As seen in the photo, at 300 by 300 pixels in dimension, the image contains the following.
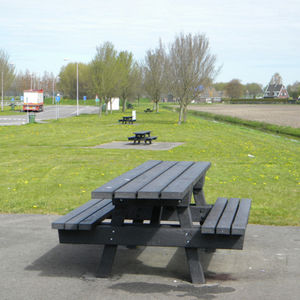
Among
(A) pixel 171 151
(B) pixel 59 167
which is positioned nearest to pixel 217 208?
(B) pixel 59 167

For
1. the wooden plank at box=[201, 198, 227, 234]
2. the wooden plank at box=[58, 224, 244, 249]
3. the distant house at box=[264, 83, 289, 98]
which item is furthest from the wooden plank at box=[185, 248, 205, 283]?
the distant house at box=[264, 83, 289, 98]

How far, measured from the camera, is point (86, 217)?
4902 mm

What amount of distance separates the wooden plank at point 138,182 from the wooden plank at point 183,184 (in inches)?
10.0

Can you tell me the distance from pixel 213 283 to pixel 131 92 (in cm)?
6664

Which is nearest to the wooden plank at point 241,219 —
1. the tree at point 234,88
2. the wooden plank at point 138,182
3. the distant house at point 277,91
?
the wooden plank at point 138,182

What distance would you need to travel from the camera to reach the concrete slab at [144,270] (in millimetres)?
4309

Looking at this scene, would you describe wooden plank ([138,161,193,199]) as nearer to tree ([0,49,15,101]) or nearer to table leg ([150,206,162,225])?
table leg ([150,206,162,225])

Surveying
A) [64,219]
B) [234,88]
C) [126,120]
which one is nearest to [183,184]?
[64,219]

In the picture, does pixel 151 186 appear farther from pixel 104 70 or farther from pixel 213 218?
pixel 104 70

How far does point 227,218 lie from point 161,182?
739 mm

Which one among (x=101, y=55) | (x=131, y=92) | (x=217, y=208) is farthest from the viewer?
(x=131, y=92)

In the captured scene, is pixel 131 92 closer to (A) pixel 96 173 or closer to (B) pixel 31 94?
(B) pixel 31 94

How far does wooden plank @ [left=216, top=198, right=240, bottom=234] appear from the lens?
174 inches

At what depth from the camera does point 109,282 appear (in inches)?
181
